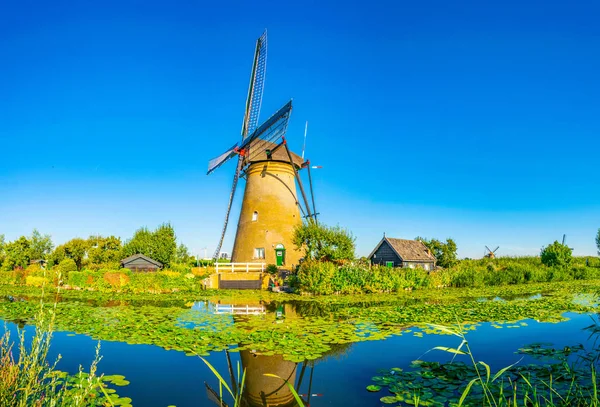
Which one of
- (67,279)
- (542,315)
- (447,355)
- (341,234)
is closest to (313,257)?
(341,234)

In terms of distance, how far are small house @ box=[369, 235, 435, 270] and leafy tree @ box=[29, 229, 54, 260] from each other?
33210 mm

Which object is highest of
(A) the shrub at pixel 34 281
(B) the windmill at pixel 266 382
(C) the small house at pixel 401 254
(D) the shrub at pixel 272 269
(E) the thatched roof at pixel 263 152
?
(E) the thatched roof at pixel 263 152

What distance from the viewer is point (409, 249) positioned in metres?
31.1

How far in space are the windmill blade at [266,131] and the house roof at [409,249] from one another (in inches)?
542

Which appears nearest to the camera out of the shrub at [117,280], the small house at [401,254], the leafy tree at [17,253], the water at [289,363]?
the water at [289,363]

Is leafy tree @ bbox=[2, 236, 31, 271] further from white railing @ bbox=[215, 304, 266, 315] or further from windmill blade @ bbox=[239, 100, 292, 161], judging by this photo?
white railing @ bbox=[215, 304, 266, 315]

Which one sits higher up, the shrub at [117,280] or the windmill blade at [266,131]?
the windmill blade at [266,131]

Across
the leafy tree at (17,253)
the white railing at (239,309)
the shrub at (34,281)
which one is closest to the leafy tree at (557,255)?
the white railing at (239,309)

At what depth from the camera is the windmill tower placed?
21.7m

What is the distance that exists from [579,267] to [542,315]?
2477cm

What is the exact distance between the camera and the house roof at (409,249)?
96.9 feet

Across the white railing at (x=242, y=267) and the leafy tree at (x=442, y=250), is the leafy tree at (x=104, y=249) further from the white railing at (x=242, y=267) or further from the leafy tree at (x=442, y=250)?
the leafy tree at (x=442, y=250)

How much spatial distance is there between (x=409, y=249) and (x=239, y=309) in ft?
74.0

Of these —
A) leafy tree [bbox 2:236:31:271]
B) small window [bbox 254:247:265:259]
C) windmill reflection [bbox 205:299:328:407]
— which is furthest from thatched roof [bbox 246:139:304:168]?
leafy tree [bbox 2:236:31:271]
